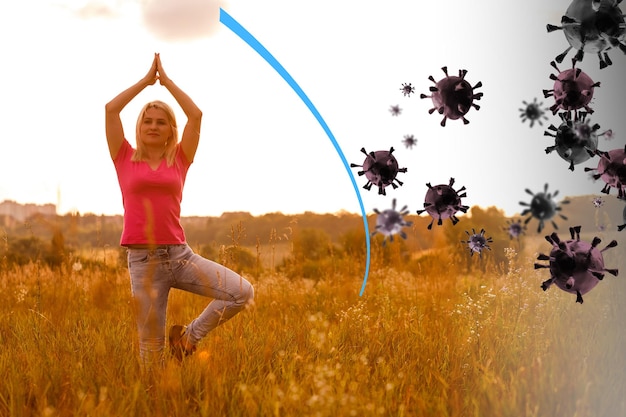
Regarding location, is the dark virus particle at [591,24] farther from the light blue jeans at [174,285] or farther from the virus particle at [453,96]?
the light blue jeans at [174,285]

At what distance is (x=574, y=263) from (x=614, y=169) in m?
0.42

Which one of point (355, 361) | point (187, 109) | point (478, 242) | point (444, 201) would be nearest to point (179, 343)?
point (355, 361)

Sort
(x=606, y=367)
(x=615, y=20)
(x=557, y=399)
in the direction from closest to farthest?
(x=615, y=20) < (x=557, y=399) < (x=606, y=367)

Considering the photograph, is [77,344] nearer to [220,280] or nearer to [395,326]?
[220,280]

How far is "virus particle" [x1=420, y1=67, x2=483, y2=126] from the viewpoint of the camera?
1815 millimetres

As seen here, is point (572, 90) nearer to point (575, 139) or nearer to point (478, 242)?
point (575, 139)

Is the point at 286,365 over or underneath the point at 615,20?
underneath

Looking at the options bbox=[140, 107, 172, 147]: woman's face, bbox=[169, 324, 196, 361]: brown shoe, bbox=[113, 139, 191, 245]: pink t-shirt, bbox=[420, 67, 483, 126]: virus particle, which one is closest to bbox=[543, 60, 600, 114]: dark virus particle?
bbox=[420, 67, 483, 126]: virus particle

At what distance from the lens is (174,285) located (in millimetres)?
3846

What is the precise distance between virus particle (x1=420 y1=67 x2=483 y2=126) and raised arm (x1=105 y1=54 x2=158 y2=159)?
263cm

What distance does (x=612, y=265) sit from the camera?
3561 millimetres

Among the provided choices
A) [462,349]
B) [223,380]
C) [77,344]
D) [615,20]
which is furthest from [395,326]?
[615,20]

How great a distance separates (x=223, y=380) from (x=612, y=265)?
2588 millimetres

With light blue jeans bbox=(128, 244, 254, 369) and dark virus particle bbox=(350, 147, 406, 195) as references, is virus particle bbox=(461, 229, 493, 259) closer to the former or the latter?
dark virus particle bbox=(350, 147, 406, 195)
